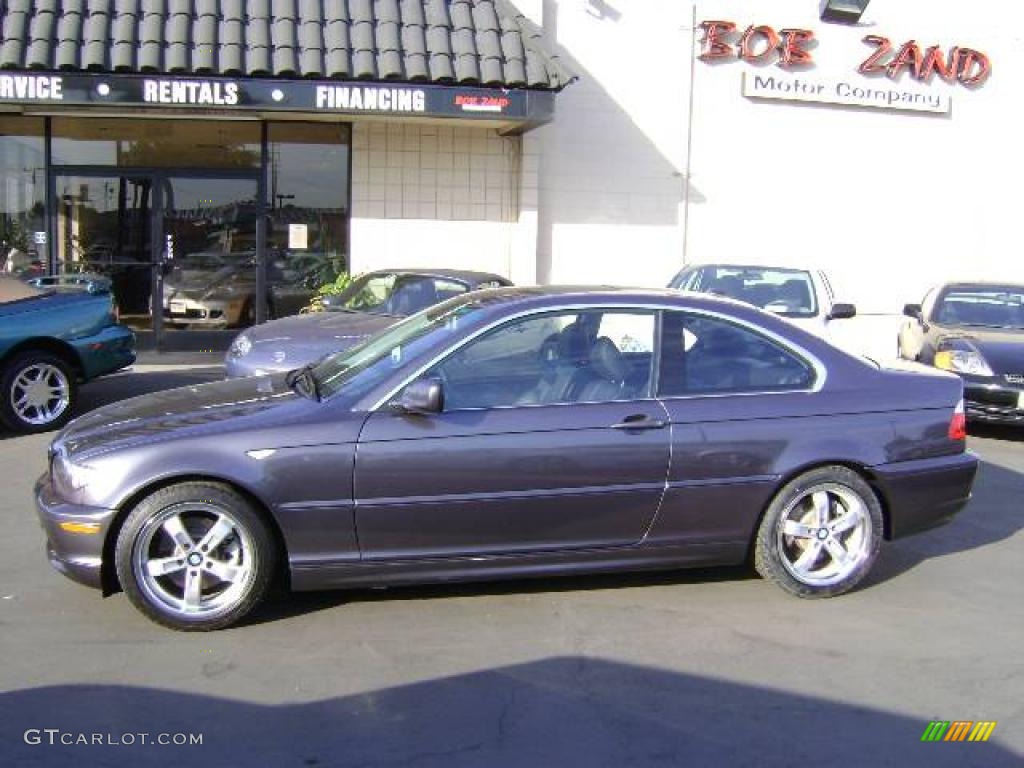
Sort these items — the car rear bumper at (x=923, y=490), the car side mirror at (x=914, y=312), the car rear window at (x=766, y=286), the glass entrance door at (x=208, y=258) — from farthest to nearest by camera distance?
the glass entrance door at (x=208, y=258) < the car side mirror at (x=914, y=312) < the car rear window at (x=766, y=286) < the car rear bumper at (x=923, y=490)

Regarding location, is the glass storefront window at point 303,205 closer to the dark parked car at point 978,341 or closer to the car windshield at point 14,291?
the car windshield at point 14,291

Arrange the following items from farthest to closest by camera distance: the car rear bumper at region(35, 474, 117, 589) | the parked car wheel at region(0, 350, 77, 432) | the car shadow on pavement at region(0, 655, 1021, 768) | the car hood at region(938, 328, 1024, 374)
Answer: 1. the car hood at region(938, 328, 1024, 374)
2. the parked car wheel at region(0, 350, 77, 432)
3. the car rear bumper at region(35, 474, 117, 589)
4. the car shadow on pavement at region(0, 655, 1021, 768)

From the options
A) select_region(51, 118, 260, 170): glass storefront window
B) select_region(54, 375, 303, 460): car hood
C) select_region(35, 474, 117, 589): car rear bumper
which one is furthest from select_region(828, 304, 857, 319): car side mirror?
select_region(51, 118, 260, 170): glass storefront window

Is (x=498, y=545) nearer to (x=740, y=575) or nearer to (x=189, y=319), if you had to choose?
(x=740, y=575)

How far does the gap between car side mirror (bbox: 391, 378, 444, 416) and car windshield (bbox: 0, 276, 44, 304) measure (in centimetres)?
589

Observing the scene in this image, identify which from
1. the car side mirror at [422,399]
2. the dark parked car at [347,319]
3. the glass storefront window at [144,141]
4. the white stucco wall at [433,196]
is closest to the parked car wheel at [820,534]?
the car side mirror at [422,399]

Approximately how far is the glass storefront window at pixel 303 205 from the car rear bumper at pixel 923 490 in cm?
984

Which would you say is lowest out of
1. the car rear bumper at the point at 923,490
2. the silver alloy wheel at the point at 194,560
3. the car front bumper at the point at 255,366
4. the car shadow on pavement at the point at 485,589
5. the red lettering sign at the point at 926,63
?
the car shadow on pavement at the point at 485,589

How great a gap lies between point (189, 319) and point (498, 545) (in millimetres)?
9821

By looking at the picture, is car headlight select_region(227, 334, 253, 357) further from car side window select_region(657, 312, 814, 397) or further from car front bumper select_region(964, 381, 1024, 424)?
car front bumper select_region(964, 381, 1024, 424)

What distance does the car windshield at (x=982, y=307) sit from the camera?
1092 cm

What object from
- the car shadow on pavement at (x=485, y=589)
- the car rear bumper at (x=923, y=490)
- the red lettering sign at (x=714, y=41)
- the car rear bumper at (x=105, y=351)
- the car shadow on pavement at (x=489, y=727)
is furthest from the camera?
the red lettering sign at (x=714, y=41)

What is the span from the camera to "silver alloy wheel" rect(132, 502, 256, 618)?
4.45 meters

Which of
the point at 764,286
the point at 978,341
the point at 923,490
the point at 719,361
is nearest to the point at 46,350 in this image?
the point at 719,361
